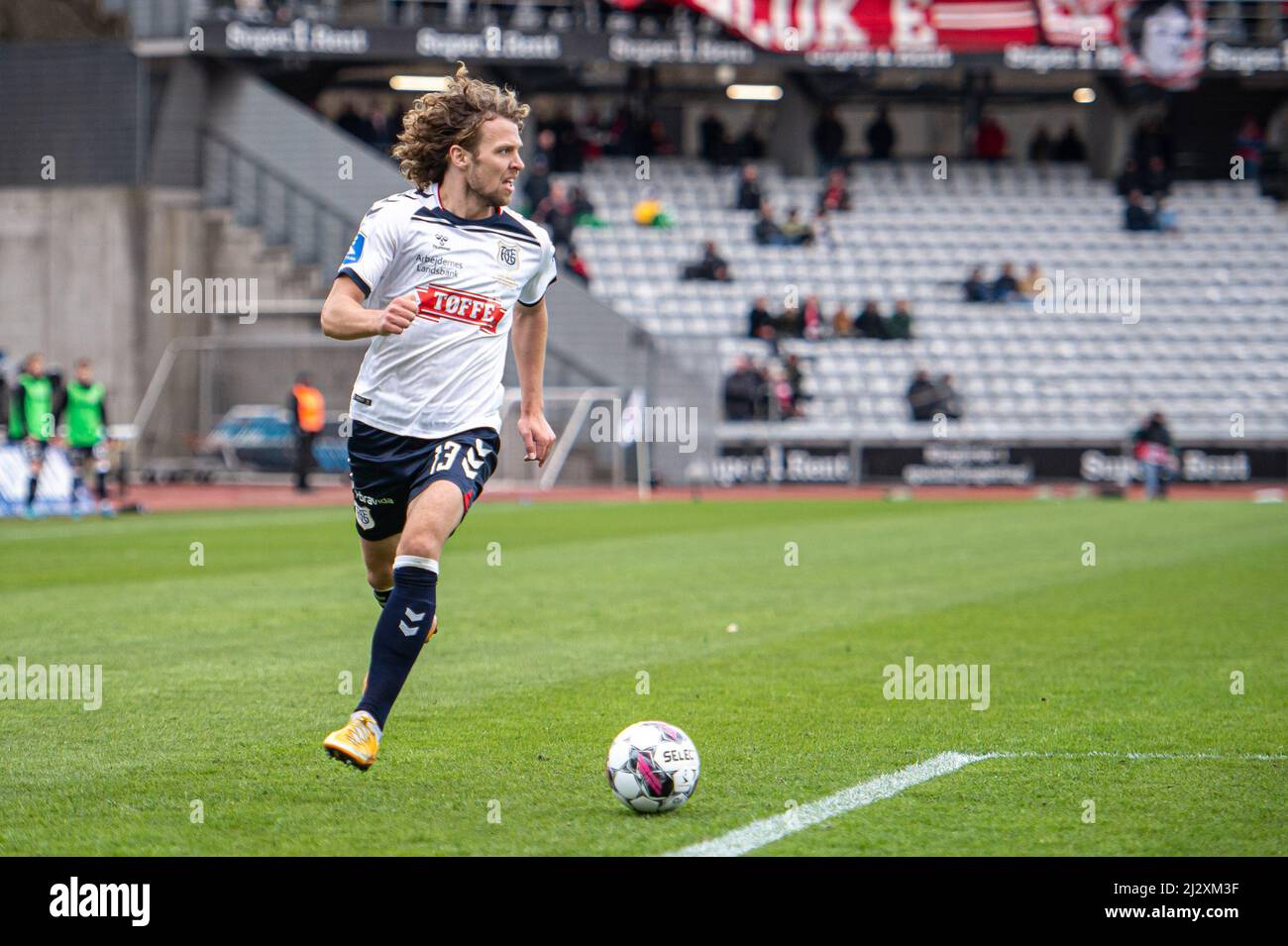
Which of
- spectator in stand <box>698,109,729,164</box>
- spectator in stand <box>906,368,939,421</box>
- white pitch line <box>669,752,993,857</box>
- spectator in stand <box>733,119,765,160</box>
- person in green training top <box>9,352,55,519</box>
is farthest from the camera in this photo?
spectator in stand <box>733,119,765,160</box>

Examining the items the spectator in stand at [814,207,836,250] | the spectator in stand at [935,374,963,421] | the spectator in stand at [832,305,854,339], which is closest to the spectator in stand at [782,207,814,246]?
the spectator in stand at [814,207,836,250]

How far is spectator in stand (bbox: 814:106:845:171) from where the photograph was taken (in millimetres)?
40062

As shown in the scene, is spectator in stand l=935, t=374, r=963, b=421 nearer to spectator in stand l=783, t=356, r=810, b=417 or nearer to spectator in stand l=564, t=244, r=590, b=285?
spectator in stand l=783, t=356, r=810, b=417

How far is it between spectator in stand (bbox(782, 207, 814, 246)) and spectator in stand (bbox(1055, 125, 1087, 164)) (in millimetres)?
8183

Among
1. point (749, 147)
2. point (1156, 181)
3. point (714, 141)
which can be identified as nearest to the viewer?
point (714, 141)

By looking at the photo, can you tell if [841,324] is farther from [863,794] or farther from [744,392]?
[863,794]

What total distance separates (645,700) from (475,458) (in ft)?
6.56

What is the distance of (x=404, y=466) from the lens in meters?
6.50

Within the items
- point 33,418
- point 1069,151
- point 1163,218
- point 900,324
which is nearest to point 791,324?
point 900,324

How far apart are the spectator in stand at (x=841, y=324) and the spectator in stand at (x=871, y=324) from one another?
172 millimetres

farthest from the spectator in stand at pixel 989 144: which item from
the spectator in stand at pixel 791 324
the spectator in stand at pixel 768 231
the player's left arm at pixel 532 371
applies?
the player's left arm at pixel 532 371

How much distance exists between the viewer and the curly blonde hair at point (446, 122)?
6.54 m

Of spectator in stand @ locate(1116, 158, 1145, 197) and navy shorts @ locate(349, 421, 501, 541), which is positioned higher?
spectator in stand @ locate(1116, 158, 1145, 197)

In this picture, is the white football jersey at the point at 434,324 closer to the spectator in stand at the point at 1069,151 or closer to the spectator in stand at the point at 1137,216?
the spectator in stand at the point at 1137,216
